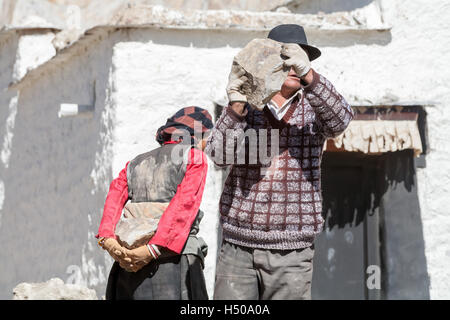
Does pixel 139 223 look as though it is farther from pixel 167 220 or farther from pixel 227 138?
pixel 227 138

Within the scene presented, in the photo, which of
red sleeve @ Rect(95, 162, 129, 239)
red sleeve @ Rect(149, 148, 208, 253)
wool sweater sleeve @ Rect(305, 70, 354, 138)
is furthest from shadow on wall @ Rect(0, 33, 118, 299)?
wool sweater sleeve @ Rect(305, 70, 354, 138)

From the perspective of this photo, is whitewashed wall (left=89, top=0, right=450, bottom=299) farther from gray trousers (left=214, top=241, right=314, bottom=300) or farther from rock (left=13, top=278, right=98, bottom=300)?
gray trousers (left=214, top=241, right=314, bottom=300)

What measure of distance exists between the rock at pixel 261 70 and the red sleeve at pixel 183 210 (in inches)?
23.0

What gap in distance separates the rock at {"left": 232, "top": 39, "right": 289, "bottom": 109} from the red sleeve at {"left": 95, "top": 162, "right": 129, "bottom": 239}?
3.20ft

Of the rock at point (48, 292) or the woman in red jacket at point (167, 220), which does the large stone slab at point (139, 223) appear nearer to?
the woman in red jacket at point (167, 220)

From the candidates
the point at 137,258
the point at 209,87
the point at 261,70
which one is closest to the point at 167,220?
the point at 137,258

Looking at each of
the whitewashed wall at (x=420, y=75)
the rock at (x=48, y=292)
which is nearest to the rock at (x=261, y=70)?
the rock at (x=48, y=292)

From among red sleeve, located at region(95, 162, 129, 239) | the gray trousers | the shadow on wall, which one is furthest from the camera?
the shadow on wall

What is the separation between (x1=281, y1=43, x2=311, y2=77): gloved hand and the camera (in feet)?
8.78

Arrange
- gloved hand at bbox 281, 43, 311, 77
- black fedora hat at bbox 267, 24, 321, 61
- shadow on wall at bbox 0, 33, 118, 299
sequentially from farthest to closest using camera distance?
shadow on wall at bbox 0, 33, 118, 299 < black fedora hat at bbox 267, 24, 321, 61 < gloved hand at bbox 281, 43, 311, 77

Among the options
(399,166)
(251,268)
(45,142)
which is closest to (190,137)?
(251,268)

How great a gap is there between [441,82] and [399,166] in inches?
30.9

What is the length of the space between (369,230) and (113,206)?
279 cm
